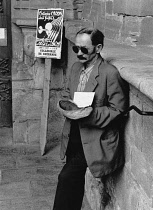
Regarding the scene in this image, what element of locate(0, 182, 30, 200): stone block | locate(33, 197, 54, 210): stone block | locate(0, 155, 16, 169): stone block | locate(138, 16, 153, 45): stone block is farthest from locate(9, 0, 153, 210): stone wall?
locate(0, 182, 30, 200): stone block

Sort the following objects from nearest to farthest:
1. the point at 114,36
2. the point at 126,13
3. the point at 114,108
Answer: the point at 114,108 → the point at 126,13 → the point at 114,36

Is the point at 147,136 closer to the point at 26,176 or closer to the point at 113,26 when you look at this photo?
the point at 113,26

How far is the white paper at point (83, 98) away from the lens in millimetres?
3330

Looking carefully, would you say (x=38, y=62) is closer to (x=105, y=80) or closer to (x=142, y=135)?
(x=105, y=80)

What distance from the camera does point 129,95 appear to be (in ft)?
11.1

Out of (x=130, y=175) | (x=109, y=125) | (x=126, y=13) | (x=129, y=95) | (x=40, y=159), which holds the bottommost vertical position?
(x=40, y=159)

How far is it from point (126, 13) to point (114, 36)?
14.7 inches

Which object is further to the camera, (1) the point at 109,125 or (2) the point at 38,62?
(2) the point at 38,62

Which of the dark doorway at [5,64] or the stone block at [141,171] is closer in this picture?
the stone block at [141,171]

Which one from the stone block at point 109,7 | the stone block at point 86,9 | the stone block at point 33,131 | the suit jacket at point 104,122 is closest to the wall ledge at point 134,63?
the suit jacket at point 104,122

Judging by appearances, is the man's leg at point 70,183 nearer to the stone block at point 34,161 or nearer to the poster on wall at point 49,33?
the stone block at point 34,161

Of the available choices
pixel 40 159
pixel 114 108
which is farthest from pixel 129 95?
pixel 40 159

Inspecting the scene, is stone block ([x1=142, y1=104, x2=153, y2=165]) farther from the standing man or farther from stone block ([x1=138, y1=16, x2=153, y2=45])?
stone block ([x1=138, y1=16, x2=153, y2=45])

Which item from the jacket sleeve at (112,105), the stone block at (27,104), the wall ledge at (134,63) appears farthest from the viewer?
the stone block at (27,104)
